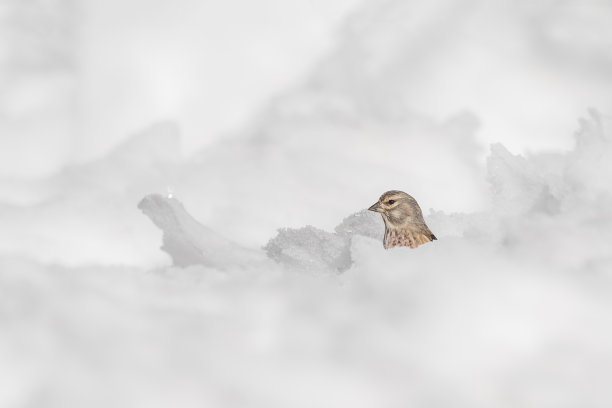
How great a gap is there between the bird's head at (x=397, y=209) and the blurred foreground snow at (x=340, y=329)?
2.89 meters

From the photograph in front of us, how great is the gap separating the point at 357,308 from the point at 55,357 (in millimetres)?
Answer: 1189

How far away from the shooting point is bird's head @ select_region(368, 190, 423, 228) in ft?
22.4

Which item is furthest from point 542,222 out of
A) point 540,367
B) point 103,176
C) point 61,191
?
point 103,176

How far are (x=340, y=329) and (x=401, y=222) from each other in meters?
3.73

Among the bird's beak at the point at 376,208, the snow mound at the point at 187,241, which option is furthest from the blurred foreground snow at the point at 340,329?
the bird's beak at the point at 376,208

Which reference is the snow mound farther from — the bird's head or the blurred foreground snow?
the bird's head

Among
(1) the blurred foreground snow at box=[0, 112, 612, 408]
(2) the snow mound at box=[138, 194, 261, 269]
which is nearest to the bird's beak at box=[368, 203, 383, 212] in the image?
(2) the snow mound at box=[138, 194, 261, 269]

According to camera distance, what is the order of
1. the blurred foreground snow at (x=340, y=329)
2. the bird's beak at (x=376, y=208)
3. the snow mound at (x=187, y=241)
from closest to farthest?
1. the blurred foreground snow at (x=340, y=329)
2. the snow mound at (x=187, y=241)
3. the bird's beak at (x=376, y=208)

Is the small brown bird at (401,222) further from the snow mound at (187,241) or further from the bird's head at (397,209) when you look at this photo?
the snow mound at (187,241)

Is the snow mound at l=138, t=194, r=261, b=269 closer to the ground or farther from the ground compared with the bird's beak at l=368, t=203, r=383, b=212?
closer to the ground

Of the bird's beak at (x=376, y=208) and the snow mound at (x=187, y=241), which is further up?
the bird's beak at (x=376, y=208)

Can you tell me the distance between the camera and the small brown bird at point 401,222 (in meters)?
6.75

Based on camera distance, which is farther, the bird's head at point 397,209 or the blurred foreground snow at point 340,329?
the bird's head at point 397,209

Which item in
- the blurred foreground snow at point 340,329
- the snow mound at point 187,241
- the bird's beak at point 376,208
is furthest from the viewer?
the bird's beak at point 376,208
